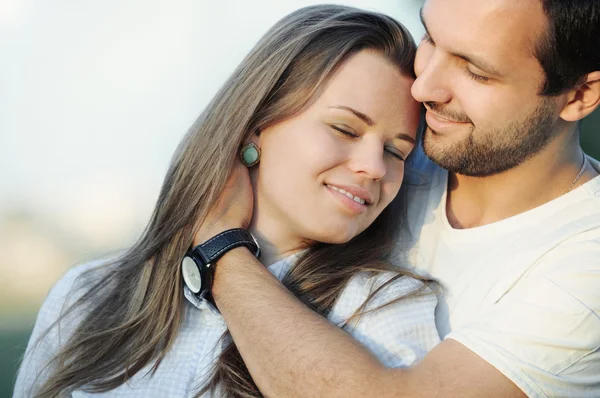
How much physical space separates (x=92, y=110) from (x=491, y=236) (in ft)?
9.57

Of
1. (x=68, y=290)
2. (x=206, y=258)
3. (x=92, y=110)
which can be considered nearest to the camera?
(x=206, y=258)

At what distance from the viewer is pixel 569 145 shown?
2334 millimetres

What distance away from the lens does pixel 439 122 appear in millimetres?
2238

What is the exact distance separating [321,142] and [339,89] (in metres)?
0.18

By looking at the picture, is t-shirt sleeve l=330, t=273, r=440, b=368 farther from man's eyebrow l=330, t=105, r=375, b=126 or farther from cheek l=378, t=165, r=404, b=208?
man's eyebrow l=330, t=105, r=375, b=126

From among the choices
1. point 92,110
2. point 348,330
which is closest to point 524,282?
Result: point 348,330

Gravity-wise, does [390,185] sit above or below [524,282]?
above

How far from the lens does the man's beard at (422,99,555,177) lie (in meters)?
2.26

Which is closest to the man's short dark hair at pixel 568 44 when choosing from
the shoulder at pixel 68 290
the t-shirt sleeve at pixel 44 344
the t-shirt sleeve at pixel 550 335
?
the t-shirt sleeve at pixel 550 335

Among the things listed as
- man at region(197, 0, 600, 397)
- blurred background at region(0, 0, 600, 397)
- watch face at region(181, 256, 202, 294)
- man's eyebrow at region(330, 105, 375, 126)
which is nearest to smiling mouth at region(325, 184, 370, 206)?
man's eyebrow at region(330, 105, 375, 126)

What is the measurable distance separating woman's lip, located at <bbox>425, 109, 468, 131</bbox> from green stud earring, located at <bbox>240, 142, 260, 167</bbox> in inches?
22.1

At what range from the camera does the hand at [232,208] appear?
220cm

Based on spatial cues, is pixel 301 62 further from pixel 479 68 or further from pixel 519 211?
pixel 519 211

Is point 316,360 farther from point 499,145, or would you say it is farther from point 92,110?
point 92,110
